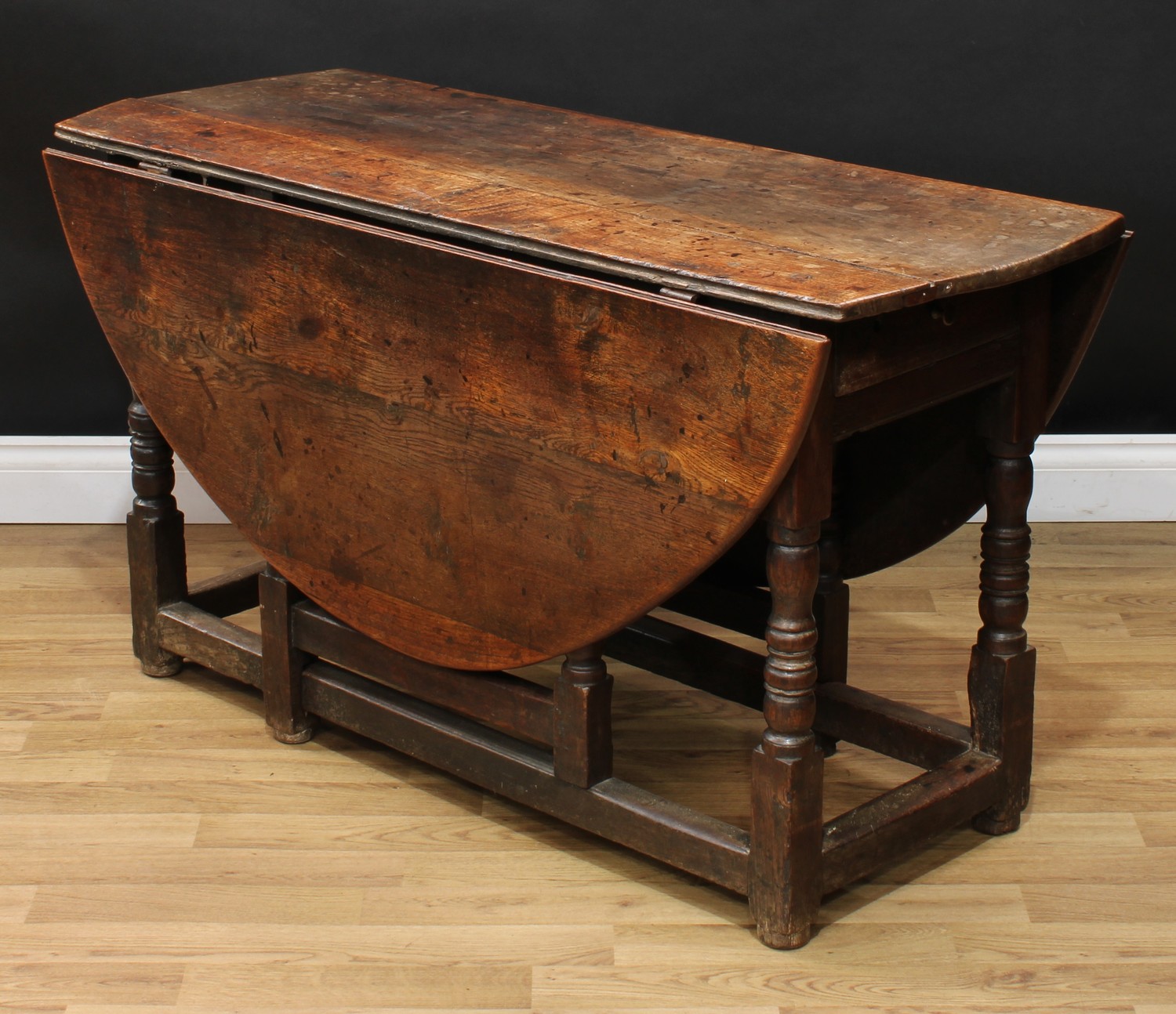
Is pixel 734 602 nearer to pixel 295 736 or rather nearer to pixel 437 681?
pixel 437 681

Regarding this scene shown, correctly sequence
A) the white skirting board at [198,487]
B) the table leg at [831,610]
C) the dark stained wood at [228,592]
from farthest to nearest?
the white skirting board at [198,487]
the dark stained wood at [228,592]
the table leg at [831,610]

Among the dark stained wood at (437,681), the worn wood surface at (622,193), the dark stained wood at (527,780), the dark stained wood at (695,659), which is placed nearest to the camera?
the worn wood surface at (622,193)

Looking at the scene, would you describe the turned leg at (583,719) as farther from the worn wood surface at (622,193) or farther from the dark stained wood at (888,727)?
the worn wood surface at (622,193)

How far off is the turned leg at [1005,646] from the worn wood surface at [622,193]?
0.33m

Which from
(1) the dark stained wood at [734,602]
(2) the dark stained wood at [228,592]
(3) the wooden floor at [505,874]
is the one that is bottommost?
(3) the wooden floor at [505,874]

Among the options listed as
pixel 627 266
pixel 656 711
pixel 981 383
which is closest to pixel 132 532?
pixel 656 711

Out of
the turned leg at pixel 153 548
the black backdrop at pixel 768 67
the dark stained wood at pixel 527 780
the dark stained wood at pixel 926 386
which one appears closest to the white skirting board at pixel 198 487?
the black backdrop at pixel 768 67

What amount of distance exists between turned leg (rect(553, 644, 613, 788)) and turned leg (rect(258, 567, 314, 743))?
498 millimetres

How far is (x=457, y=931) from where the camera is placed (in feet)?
7.20

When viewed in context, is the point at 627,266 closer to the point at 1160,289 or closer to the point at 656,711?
the point at 656,711

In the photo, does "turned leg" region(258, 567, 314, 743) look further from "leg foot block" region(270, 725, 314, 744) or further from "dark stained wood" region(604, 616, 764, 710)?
"dark stained wood" region(604, 616, 764, 710)

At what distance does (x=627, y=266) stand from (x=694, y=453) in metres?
0.21

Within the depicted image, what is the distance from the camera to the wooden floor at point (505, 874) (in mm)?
2090

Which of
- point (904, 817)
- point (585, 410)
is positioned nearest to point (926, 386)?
point (585, 410)
